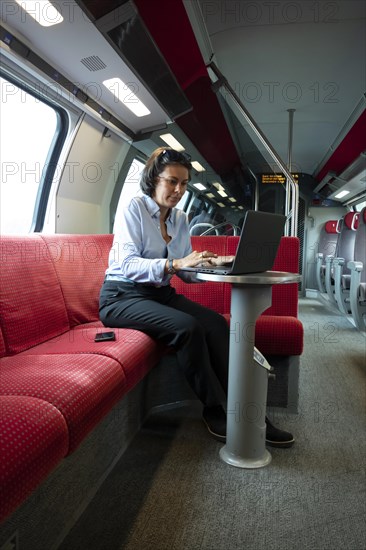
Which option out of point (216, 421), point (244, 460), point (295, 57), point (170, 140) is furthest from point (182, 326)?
point (295, 57)

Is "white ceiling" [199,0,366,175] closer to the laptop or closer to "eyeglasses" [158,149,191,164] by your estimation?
"eyeglasses" [158,149,191,164]

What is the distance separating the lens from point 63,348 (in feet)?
6.35

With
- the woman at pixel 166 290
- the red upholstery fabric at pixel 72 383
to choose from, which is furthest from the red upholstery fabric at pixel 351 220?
the red upholstery fabric at pixel 72 383

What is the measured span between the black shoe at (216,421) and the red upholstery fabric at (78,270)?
0.99 metres

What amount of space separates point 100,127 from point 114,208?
0.85 meters

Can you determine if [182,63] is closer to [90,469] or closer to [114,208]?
[114,208]

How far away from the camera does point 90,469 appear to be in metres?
1.65

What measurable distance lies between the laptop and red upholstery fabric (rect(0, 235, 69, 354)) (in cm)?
83

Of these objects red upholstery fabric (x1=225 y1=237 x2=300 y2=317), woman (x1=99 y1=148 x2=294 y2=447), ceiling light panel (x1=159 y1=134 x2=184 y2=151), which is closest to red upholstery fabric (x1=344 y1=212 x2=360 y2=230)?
ceiling light panel (x1=159 y1=134 x2=184 y2=151)

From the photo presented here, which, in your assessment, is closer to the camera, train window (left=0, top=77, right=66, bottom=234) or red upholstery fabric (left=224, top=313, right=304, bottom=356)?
red upholstery fabric (left=224, top=313, right=304, bottom=356)

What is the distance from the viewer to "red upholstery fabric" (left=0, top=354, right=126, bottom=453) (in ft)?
4.25

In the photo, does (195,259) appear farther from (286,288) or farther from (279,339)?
(286,288)

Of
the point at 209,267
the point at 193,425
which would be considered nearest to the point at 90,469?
the point at 193,425

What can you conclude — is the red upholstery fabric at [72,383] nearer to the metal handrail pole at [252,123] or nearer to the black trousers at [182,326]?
the black trousers at [182,326]
